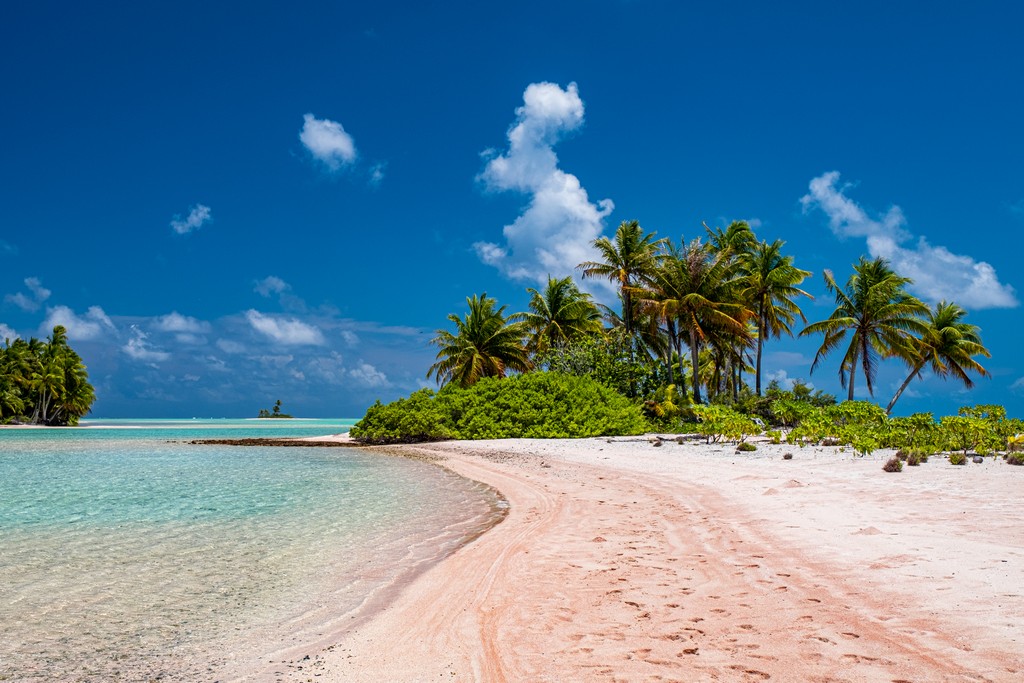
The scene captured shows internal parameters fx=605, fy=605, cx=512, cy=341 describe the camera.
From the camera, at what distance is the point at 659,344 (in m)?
38.8

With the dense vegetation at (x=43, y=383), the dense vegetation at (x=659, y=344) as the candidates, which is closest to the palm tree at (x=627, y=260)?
the dense vegetation at (x=659, y=344)

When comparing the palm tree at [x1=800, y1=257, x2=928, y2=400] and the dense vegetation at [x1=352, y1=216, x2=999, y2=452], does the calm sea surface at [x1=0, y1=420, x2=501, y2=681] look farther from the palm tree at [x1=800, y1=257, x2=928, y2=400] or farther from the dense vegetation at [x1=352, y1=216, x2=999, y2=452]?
the palm tree at [x1=800, y1=257, x2=928, y2=400]

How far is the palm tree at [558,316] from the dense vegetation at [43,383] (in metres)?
49.7

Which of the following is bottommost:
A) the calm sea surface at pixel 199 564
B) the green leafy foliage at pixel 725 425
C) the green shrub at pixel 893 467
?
the calm sea surface at pixel 199 564

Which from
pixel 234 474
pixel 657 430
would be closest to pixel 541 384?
pixel 657 430

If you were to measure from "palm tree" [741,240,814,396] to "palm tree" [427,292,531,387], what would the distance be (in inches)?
550

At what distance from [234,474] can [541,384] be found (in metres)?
14.0

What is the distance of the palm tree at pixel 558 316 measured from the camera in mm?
37938

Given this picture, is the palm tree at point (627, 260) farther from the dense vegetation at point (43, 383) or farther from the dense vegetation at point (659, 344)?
the dense vegetation at point (43, 383)

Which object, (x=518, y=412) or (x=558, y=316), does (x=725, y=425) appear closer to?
(x=518, y=412)

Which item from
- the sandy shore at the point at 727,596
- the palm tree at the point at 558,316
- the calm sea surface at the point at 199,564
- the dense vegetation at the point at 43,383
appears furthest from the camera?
the dense vegetation at the point at 43,383

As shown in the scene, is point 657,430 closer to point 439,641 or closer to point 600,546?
point 600,546

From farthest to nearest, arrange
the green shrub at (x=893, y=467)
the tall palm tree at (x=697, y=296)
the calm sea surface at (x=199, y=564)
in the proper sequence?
A: 1. the tall palm tree at (x=697, y=296)
2. the green shrub at (x=893, y=467)
3. the calm sea surface at (x=199, y=564)

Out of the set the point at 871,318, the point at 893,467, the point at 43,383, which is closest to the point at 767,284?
the point at 871,318
